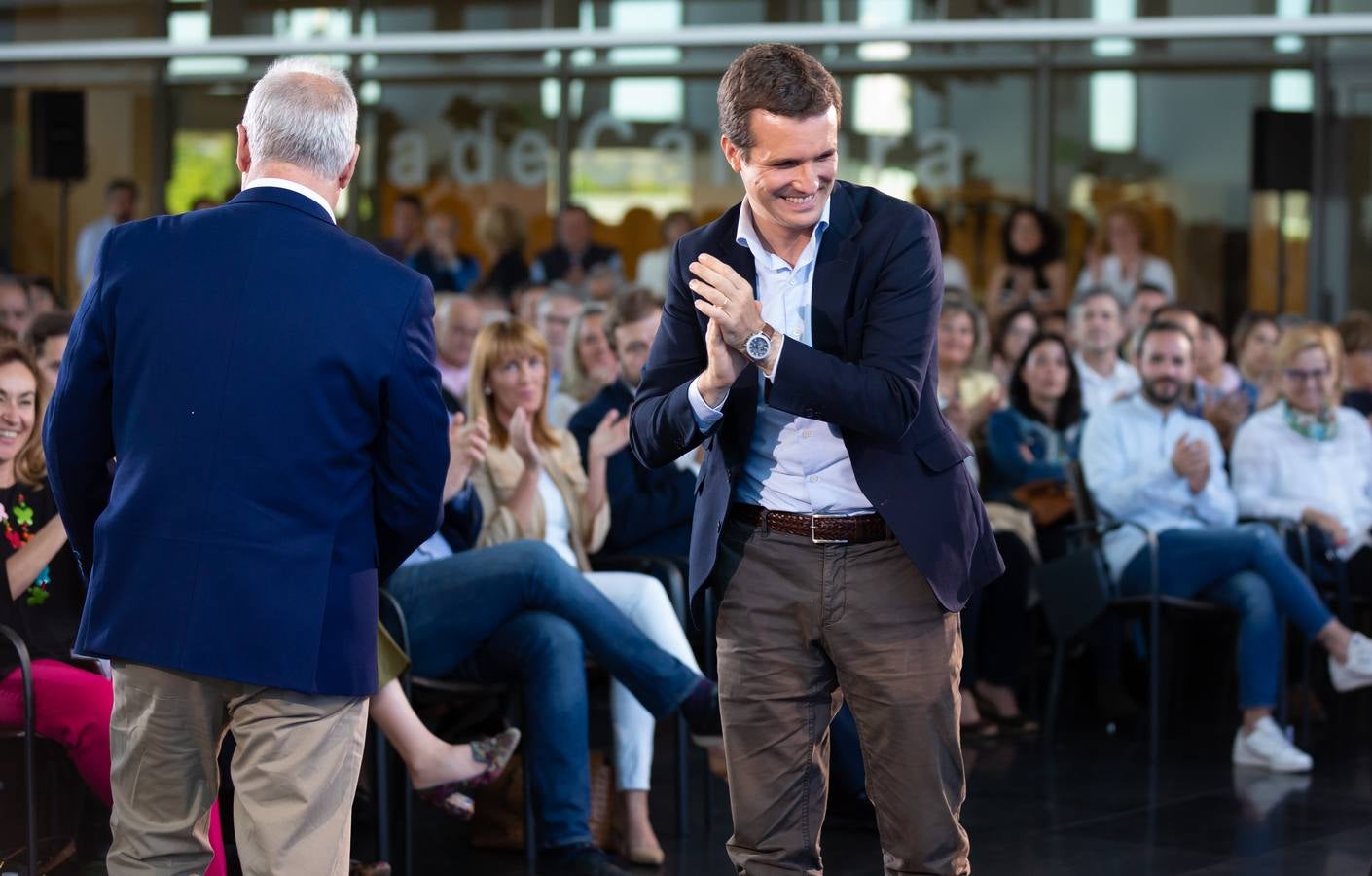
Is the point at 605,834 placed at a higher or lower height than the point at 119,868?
lower

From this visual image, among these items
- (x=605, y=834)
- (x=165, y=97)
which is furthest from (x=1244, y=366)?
(x=165, y=97)

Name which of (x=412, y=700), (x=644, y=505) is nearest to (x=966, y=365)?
(x=644, y=505)

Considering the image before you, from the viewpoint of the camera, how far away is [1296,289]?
1245 cm

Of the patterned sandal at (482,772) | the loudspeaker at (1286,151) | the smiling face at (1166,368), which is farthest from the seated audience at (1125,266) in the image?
the patterned sandal at (482,772)

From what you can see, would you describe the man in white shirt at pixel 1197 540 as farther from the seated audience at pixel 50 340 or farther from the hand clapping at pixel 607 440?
the seated audience at pixel 50 340

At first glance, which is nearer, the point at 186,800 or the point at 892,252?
the point at 186,800

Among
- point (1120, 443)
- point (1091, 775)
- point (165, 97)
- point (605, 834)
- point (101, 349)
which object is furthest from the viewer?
point (165, 97)

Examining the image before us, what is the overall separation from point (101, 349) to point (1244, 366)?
6261 mm

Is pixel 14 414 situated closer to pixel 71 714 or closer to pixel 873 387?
pixel 71 714

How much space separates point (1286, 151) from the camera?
11.4m

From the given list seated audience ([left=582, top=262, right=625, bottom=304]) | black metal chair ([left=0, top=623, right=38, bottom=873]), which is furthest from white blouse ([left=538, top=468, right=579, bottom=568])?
seated audience ([left=582, top=262, right=625, bottom=304])

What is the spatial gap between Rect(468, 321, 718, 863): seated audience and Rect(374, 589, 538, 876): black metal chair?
0.34m

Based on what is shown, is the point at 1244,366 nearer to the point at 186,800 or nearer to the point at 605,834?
the point at 605,834

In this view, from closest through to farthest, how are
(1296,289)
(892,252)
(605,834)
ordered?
(892,252) < (605,834) < (1296,289)
